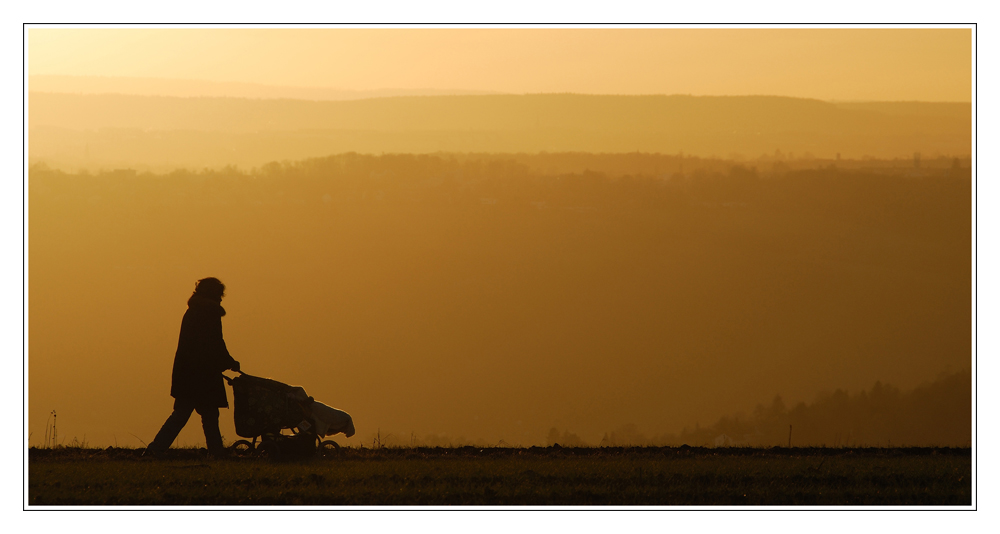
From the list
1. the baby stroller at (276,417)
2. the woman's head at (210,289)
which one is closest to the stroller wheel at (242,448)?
the baby stroller at (276,417)

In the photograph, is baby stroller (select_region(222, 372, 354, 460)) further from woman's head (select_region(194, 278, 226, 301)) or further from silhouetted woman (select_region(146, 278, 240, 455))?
woman's head (select_region(194, 278, 226, 301))

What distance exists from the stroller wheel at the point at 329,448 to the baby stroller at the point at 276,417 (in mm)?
68

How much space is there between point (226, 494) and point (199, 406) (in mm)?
2318

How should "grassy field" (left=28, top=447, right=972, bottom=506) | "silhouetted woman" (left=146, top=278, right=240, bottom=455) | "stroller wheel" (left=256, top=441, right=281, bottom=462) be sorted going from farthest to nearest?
"silhouetted woman" (left=146, top=278, right=240, bottom=455) < "stroller wheel" (left=256, top=441, right=281, bottom=462) < "grassy field" (left=28, top=447, right=972, bottom=506)

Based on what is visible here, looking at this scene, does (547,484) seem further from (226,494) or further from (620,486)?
(226,494)

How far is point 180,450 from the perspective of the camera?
10.7 m

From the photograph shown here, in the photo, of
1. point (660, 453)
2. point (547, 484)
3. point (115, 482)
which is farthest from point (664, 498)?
point (115, 482)

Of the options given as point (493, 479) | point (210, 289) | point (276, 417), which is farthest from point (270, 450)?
point (493, 479)

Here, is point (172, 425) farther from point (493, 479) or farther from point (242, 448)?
point (493, 479)

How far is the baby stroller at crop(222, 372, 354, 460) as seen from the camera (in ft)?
33.1

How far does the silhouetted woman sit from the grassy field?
0.82ft

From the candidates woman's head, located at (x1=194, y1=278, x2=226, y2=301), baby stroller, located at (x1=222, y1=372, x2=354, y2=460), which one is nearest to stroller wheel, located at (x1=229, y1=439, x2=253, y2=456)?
baby stroller, located at (x1=222, y1=372, x2=354, y2=460)

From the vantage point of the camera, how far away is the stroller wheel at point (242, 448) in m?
10.3

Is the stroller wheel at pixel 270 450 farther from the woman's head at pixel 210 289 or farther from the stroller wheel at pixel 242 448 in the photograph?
the woman's head at pixel 210 289
